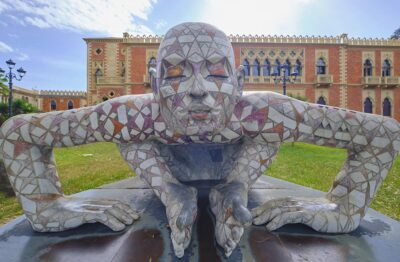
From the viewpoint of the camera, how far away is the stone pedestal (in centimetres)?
141

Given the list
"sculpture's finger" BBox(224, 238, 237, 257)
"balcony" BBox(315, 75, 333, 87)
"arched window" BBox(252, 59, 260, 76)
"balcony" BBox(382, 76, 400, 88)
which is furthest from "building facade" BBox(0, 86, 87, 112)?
"sculpture's finger" BBox(224, 238, 237, 257)

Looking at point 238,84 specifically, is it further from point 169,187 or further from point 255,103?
point 169,187

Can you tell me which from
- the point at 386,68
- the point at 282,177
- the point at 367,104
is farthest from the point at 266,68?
the point at 282,177

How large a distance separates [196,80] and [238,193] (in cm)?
72

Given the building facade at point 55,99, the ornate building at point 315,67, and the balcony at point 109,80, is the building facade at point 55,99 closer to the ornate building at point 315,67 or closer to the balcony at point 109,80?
the ornate building at point 315,67

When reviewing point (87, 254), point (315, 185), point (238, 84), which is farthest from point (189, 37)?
point (315, 185)

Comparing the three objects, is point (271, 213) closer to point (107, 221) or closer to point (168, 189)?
point (168, 189)

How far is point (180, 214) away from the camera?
1.37 metres

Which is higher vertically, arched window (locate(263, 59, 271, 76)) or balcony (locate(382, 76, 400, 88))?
arched window (locate(263, 59, 271, 76))

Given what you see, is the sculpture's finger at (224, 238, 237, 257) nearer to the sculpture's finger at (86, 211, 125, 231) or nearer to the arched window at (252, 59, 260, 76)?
the sculpture's finger at (86, 211, 125, 231)

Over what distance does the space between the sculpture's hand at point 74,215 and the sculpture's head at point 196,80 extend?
800 mm

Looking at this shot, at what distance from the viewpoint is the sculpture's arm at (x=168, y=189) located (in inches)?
52.5

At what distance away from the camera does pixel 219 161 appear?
2.10 meters

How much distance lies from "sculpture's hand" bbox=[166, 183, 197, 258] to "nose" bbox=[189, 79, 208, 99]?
62 cm
